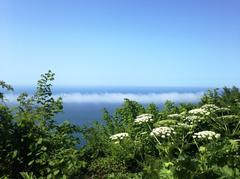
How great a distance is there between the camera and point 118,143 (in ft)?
26.1

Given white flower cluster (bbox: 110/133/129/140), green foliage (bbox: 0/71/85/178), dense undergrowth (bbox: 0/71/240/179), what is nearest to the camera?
dense undergrowth (bbox: 0/71/240/179)

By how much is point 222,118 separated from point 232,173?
4.07 m

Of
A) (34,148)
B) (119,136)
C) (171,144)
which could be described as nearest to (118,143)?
(119,136)

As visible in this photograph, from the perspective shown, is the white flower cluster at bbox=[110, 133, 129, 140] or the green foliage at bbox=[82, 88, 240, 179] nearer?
the green foliage at bbox=[82, 88, 240, 179]

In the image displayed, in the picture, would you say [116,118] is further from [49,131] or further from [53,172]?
[53,172]

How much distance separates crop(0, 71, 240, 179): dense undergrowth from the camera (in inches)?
210

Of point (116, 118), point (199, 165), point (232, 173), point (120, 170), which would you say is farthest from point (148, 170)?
point (116, 118)

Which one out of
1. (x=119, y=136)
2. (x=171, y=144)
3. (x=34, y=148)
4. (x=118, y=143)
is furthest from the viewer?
(x=118, y=143)

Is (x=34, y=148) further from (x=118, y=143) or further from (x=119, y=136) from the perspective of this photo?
(x=118, y=143)

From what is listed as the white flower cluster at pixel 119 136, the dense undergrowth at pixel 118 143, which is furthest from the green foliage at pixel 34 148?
the white flower cluster at pixel 119 136

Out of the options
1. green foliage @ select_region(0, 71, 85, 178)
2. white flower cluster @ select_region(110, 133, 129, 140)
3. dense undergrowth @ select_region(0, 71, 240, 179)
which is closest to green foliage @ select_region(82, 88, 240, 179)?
dense undergrowth @ select_region(0, 71, 240, 179)

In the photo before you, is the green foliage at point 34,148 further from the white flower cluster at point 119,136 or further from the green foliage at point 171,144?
the white flower cluster at point 119,136

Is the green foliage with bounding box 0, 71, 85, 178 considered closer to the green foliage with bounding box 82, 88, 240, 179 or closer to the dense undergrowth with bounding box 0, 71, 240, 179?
the dense undergrowth with bounding box 0, 71, 240, 179

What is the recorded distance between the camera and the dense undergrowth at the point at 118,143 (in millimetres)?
5328
